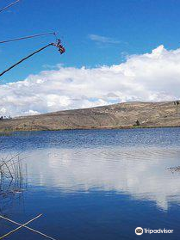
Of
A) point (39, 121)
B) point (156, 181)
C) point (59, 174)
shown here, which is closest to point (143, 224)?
point (156, 181)

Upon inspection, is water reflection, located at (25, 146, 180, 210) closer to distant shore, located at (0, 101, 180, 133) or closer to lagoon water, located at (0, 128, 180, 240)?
lagoon water, located at (0, 128, 180, 240)

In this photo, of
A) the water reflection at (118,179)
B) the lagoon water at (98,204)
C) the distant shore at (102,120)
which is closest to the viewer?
the lagoon water at (98,204)

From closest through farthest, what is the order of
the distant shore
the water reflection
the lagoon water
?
the lagoon water, the water reflection, the distant shore

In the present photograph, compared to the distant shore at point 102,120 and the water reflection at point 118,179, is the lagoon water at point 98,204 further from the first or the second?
the distant shore at point 102,120

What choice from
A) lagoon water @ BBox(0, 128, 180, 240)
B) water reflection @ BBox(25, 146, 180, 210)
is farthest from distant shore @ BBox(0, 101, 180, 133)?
lagoon water @ BBox(0, 128, 180, 240)

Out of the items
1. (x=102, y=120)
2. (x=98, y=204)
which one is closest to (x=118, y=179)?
(x=98, y=204)

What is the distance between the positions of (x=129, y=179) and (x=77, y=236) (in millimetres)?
11765

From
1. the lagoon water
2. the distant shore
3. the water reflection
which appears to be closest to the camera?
the lagoon water

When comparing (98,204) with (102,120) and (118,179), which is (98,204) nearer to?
(118,179)

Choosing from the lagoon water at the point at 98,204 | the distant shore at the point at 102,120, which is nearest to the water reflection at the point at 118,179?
the lagoon water at the point at 98,204

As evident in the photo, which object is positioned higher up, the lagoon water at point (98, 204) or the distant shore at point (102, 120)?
the distant shore at point (102, 120)

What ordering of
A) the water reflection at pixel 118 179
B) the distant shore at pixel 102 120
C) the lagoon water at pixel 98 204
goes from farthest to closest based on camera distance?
the distant shore at pixel 102 120 < the water reflection at pixel 118 179 < the lagoon water at pixel 98 204

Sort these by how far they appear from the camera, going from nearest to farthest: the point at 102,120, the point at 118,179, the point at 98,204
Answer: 1. the point at 98,204
2. the point at 118,179
3. the point at 102,120

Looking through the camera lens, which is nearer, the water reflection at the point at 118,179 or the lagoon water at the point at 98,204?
the lagoon water at the point at 98,204
